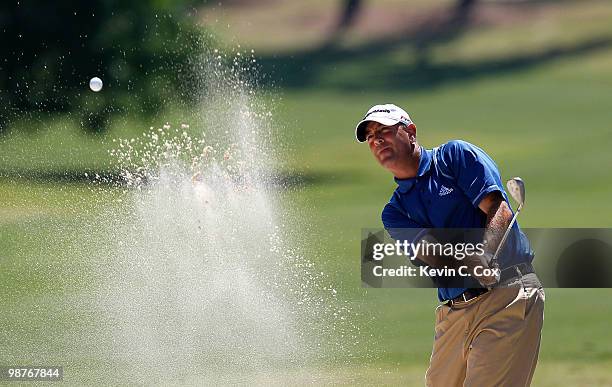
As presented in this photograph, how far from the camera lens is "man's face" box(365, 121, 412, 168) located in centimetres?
487

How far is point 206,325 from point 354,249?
5067mm

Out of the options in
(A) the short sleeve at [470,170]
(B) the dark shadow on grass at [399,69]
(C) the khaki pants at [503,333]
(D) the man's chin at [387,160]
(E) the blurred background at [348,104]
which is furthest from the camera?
(B) the dark shadow on grass at [399,69]

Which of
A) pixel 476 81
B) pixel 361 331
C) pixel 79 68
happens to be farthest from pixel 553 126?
pixel 361 331

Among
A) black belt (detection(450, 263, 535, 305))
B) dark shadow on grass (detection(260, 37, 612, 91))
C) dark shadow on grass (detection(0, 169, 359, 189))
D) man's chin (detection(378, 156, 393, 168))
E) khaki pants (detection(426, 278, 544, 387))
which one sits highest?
dark shadow on grass (detection(260, 37, 612, 91))

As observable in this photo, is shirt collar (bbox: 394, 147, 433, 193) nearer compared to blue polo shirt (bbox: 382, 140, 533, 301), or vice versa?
blue polo shirt (bbox: 382, 140, 533, 301)

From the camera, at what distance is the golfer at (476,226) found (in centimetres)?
477

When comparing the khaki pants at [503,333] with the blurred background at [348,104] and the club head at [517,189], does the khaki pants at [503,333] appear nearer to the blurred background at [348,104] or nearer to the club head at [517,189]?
the club head at [517,189]

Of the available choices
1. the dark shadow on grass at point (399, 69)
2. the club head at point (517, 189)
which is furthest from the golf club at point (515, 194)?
the dark shadow on grass at point (399, 69)

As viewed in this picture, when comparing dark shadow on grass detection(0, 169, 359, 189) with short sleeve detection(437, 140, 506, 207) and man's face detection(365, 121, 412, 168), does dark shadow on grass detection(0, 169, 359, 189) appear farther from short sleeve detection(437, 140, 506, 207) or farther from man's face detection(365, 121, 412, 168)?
short sleeve detection(437, 140, 506, 207)

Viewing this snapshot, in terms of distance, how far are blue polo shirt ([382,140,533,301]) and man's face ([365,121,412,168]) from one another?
8 cm

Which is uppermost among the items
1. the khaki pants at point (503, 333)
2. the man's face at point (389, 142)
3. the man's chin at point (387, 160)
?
the man's face at point (389, 142)

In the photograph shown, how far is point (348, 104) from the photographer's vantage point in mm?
27922

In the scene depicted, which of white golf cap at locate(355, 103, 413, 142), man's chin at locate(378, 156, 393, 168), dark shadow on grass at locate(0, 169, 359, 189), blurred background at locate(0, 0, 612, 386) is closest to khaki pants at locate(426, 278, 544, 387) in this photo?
man's chin at locate(378, 156, 393, 168)

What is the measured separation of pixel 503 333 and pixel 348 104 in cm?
2321
